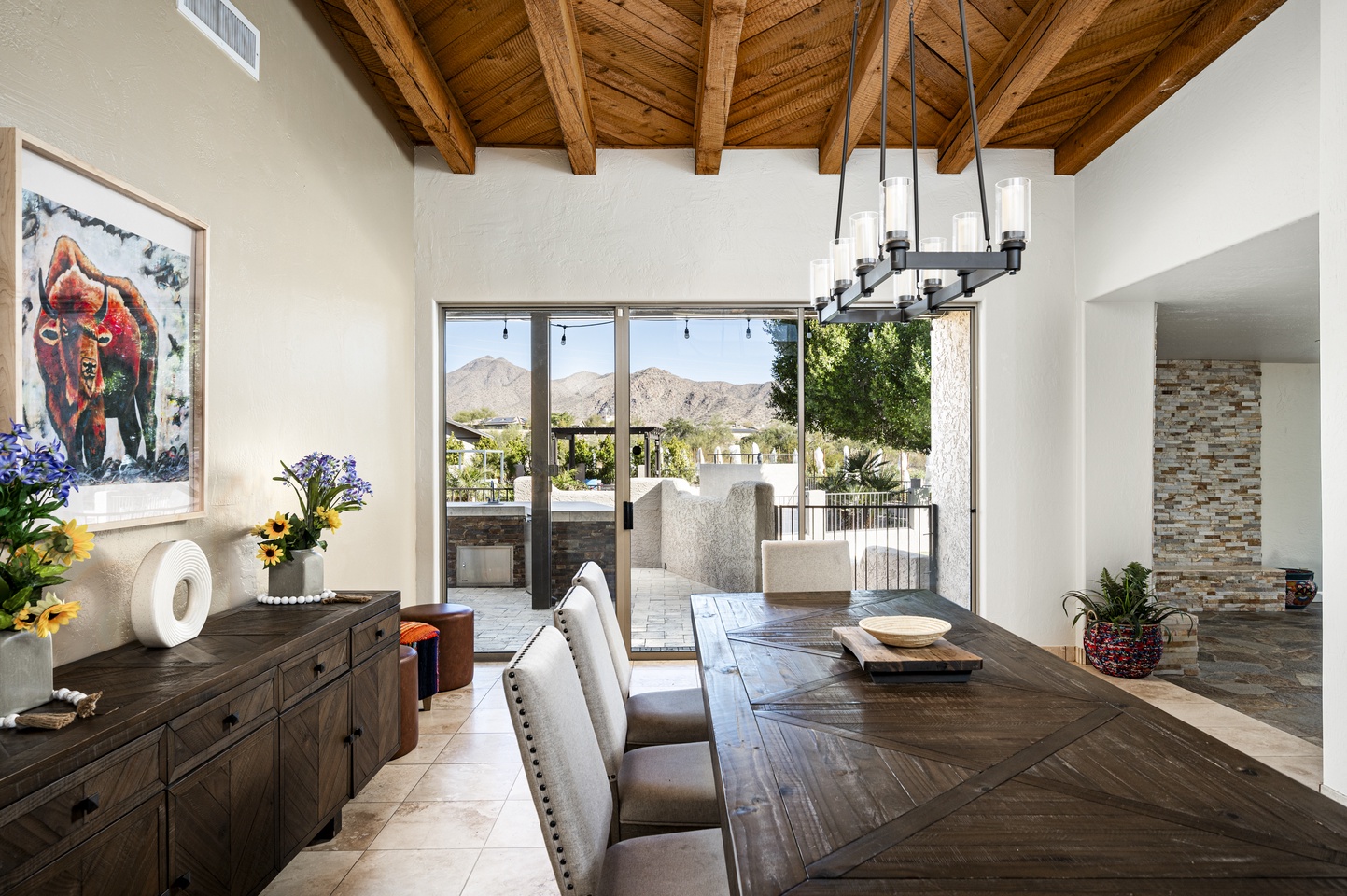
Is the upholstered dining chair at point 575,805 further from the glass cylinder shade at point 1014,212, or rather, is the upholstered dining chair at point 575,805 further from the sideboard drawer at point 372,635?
the glass cylinder shade at point 1014,212

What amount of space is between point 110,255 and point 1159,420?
7498mm

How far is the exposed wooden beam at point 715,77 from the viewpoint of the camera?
3.22m

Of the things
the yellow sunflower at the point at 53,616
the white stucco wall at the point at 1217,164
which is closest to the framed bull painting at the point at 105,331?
the yellow sunflower at the point at 53,616

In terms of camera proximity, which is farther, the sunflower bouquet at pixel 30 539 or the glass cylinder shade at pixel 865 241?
the glass cylinder shade at pixel 865 241

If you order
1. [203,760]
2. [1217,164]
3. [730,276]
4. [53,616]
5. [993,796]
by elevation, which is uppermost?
[1217,164]

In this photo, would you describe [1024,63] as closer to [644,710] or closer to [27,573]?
[644,710]

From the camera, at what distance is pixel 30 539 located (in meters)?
1.52

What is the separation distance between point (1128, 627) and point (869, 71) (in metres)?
3.31

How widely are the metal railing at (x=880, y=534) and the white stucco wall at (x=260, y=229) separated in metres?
2.46

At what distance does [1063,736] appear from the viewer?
62.8 inches

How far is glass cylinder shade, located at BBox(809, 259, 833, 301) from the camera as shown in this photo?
2.79 metres

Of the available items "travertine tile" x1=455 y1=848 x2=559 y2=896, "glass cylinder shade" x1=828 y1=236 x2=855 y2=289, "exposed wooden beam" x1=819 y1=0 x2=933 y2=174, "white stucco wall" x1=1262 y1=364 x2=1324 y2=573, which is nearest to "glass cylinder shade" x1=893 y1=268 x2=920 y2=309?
"glass cylinder shade" x1=828 y1=236 x2=855 y2=289

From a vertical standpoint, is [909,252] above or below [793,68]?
below

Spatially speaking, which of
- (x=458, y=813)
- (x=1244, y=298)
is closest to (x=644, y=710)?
(x=458, y=813)
